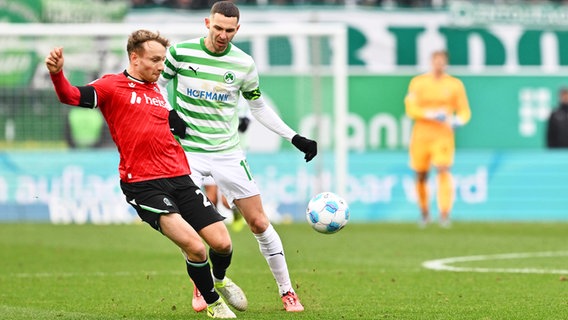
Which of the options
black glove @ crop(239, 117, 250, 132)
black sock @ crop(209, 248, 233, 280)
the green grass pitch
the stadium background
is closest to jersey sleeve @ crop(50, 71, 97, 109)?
black sock @ crop(209, 248, 233, 280)

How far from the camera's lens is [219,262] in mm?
8508

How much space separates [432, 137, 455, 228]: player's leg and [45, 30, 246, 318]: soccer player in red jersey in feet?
33.2

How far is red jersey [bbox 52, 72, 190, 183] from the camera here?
26.3 ft

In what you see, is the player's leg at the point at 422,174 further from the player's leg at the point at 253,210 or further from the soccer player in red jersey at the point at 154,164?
the soccer player in red jersey at the point at 154,164

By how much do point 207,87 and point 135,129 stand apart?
948 mm

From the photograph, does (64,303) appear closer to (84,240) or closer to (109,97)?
(109,97)

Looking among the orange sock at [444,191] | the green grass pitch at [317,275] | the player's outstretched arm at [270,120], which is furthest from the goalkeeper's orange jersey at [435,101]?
the player's outstretched arm at [270,120]

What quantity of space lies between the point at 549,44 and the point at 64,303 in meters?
18.0

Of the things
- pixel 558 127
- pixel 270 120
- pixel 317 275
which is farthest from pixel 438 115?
pixel 270 120

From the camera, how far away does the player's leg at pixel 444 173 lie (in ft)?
59.2

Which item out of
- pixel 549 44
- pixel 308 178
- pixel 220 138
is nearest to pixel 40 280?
pixel 220 138

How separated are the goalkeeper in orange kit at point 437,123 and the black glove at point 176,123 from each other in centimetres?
969

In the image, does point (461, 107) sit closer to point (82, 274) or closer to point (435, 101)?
point (435, 101)

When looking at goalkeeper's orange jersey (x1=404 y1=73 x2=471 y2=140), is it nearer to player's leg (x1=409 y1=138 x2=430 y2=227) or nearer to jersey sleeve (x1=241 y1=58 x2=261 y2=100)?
player's leg (x1=409 y1=138 x2=430 y2=227)
